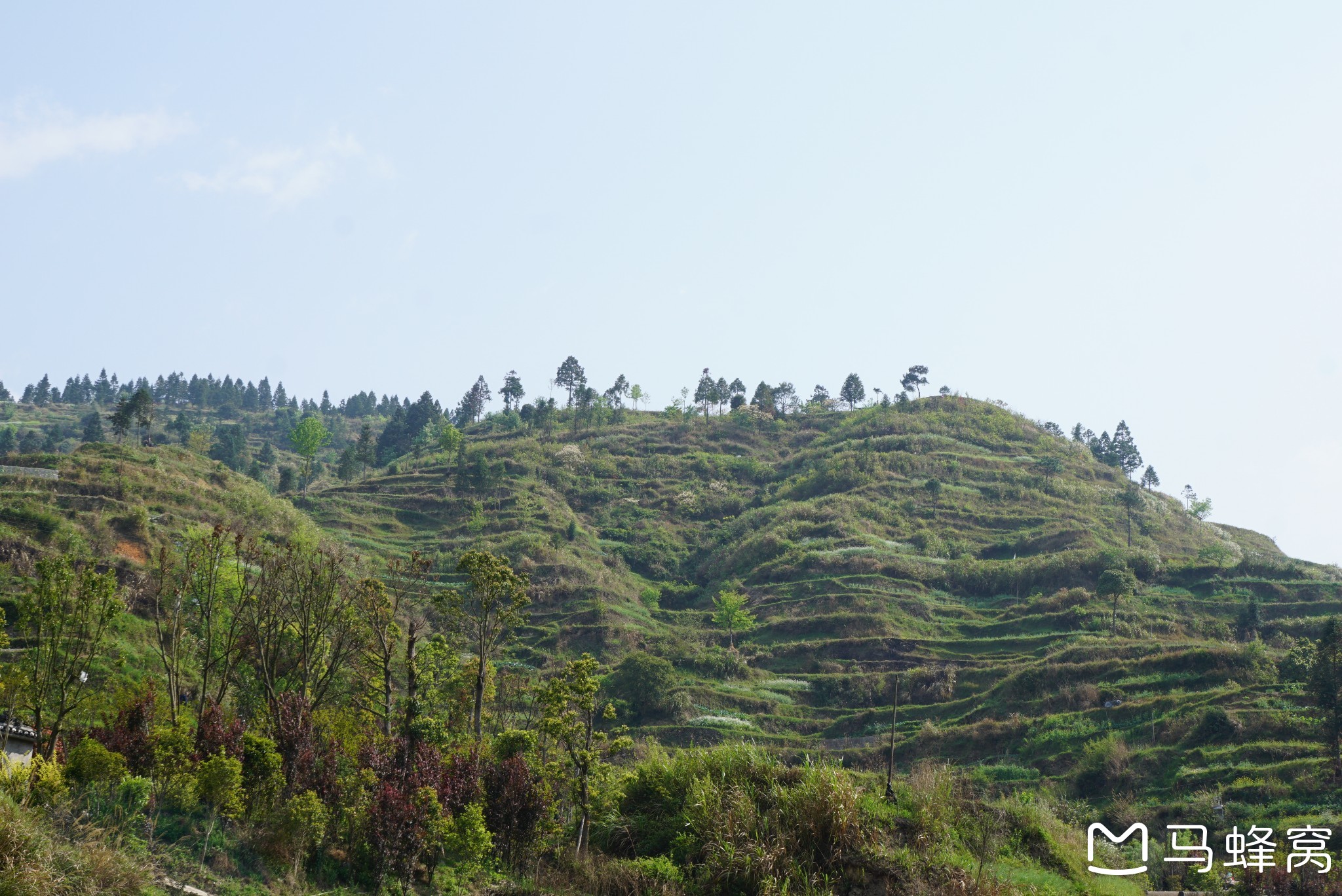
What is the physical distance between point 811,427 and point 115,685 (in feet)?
294

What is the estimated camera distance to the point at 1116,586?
5459cm

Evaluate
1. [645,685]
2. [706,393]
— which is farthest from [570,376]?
[645,685]

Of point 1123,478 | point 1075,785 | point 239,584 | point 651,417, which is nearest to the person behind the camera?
point 239,584

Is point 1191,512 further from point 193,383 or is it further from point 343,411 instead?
point 193,383

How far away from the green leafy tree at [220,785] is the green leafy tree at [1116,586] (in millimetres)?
49153

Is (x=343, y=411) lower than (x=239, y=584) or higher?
higher

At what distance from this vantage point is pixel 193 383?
16525 centimetres

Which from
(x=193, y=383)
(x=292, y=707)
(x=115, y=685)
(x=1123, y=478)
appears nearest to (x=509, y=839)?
(x=292, y=707)

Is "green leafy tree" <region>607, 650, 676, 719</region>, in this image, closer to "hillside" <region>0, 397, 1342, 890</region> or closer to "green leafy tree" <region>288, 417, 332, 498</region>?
"hillside" <region>0, 397, 1342, 890</region>

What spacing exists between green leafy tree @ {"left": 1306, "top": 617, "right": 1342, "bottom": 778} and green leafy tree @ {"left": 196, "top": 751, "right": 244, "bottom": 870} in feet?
114

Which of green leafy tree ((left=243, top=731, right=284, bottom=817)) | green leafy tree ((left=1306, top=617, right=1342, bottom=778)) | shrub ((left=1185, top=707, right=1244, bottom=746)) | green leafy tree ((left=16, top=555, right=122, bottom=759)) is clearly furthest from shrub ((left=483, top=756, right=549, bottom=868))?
shrub ((left=1185, top=707, right=1244, bottom=746))

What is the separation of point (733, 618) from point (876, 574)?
40.1ft

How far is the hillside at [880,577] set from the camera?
1594 inches

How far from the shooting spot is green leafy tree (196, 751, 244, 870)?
52.9ft
